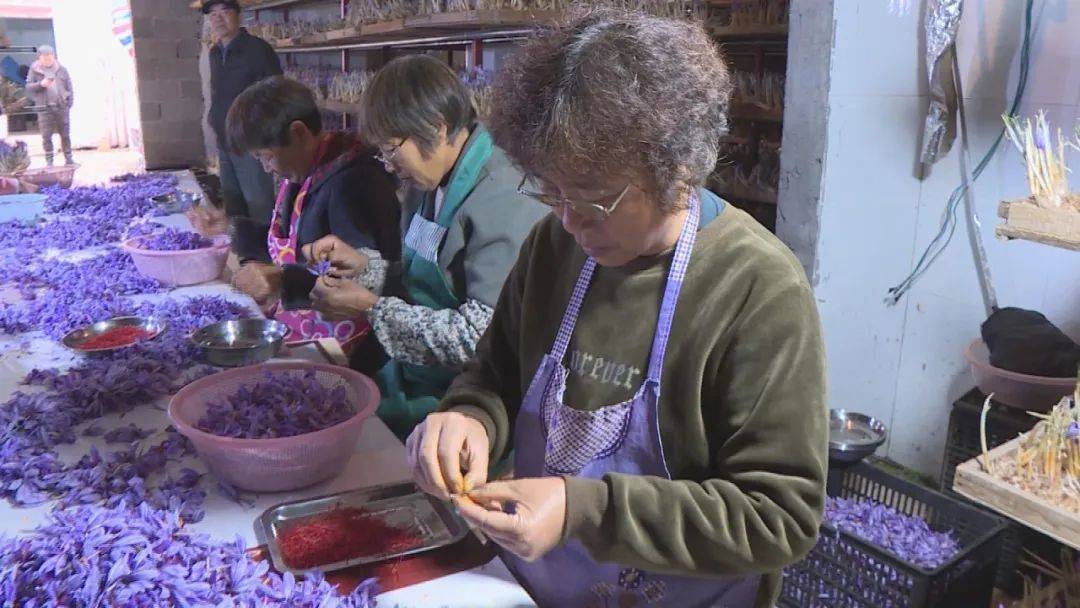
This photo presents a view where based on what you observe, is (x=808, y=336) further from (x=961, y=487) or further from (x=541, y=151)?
(x=961, y=487)

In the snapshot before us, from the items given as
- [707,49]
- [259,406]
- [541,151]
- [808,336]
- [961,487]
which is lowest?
[961,487]

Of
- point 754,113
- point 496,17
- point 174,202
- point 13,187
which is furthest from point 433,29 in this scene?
point 13,187

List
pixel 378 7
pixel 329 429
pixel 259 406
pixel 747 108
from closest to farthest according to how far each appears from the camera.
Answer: pixel 329 429 → pixel 259 406 → pixel 747 108 → pixel 378 7

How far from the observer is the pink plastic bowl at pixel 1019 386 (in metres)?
2.62

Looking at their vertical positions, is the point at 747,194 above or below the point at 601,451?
above

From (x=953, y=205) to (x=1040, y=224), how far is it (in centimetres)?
131

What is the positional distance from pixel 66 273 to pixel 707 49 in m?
2.98

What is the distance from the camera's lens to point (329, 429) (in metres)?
1.57

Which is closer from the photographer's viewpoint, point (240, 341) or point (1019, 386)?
point (240, 341)

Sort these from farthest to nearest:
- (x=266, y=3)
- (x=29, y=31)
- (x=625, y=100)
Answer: (x=29, y=31) < (x=266, y=3) < (x=625, y=100)

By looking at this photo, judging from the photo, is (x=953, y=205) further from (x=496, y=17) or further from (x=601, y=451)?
(x=601, y=451)

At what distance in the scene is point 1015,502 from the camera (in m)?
1.91

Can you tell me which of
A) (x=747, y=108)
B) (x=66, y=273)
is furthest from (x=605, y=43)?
(x=747, y=108)

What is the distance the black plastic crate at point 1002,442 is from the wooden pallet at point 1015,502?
0.71 m
